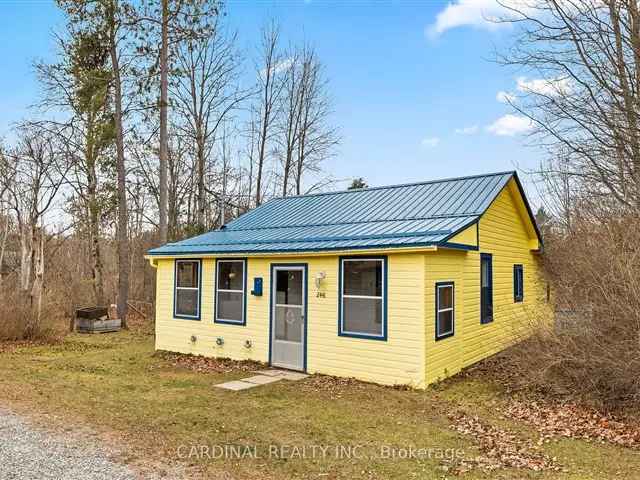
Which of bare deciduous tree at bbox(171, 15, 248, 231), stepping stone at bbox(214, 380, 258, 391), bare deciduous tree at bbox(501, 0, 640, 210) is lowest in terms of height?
stepping stone at bbox(214, 380, 258, 391)

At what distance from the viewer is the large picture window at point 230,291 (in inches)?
403

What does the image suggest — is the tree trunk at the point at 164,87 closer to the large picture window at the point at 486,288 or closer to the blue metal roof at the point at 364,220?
the blue metal roof at the point at 364,220

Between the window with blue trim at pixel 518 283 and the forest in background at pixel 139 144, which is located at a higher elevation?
the forest in background at pixel 139 144

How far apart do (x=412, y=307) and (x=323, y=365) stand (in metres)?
2.19

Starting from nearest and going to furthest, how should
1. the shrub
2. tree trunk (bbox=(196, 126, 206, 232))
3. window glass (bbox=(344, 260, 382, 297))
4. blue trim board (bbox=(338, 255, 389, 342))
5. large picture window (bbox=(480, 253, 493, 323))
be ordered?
the shrub, blue trim board (bbox=(338, 255, 389, 342)), window glass (bbox=(344, 260, 382, 297)), large picture window (bbox=(480, 253, 493, 323)), tree trunk (bbox=(196, 126, 206, 232))

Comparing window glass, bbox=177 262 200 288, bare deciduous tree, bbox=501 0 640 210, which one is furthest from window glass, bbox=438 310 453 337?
window glass, bbox=177 262 200 288

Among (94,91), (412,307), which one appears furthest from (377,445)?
(94,91)

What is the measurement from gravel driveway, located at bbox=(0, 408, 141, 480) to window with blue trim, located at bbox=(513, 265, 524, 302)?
1068 centimetres

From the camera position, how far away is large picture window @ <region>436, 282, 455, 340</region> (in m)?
8.30

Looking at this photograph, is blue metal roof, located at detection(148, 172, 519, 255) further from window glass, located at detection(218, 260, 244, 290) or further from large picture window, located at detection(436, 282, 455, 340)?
large picture window, located at detection(436, 282, 455, 340)

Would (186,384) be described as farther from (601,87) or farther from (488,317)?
(601,87)

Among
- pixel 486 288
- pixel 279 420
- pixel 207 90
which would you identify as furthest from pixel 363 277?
pixel 207 90

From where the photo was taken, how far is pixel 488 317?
419 inches

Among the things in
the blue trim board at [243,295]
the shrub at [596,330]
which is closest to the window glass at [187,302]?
the blue trim board at [243,295]
